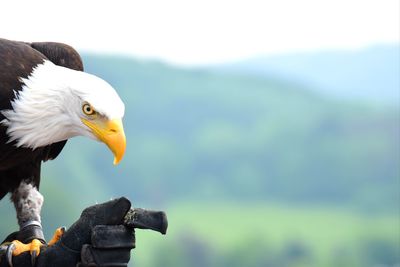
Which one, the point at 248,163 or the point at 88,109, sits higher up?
the point at 88,109

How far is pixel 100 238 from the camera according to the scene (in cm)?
390

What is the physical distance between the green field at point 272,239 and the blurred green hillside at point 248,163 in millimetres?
188

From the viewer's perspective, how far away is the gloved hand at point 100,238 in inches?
153

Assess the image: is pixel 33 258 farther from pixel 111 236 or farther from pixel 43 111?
pixel 43 111

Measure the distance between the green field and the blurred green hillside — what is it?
188 mm

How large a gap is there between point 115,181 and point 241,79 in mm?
20659

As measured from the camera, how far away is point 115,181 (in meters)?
94.1

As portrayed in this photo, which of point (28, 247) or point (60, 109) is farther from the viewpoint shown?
point (28, 247)

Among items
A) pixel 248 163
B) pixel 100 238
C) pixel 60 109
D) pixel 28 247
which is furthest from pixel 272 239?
pixel 100 238

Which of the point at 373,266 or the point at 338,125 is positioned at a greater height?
the point at 338,125

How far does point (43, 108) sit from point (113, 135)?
452mm

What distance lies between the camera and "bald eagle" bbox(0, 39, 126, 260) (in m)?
4.06

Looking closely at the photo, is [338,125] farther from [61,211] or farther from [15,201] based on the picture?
[15,201]

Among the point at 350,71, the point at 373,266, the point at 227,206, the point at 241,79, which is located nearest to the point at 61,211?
the point at 373,266
